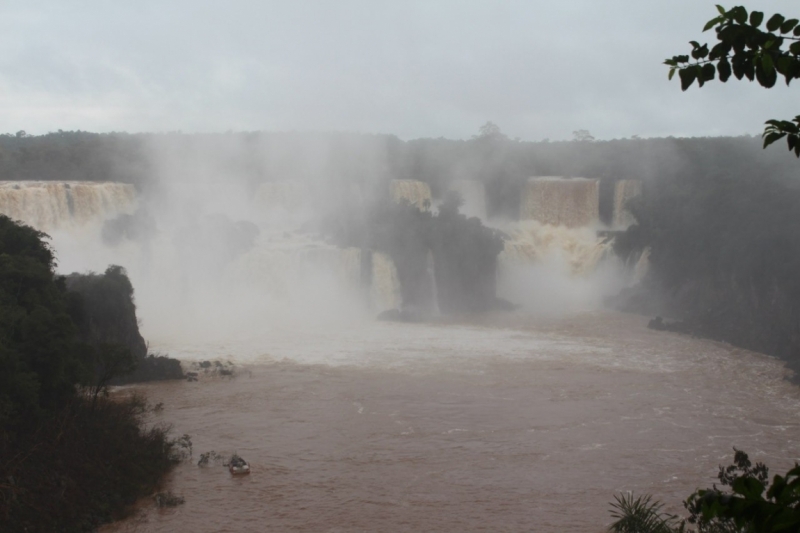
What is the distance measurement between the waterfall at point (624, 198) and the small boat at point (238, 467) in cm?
3176

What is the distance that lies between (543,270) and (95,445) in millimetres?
30131

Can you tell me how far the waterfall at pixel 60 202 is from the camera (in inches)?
1241

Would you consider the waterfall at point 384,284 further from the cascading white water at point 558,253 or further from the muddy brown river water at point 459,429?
the muddy brown river water at point 459,429

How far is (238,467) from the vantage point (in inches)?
566

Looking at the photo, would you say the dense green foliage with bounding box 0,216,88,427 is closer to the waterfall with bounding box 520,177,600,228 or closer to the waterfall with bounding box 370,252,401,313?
the waterfall with bounding box 370,252,401,313

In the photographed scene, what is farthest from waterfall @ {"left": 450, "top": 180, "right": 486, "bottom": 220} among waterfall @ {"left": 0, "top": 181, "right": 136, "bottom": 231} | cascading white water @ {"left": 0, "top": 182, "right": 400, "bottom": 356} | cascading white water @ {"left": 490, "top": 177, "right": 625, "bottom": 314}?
waterfall @ {"left": 0, "top": 181, "right": 136, "bottom": 231}

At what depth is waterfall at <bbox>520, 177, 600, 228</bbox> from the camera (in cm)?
4303

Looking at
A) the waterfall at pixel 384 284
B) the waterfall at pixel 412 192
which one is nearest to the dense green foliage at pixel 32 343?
the waterfall at pixel 384 284

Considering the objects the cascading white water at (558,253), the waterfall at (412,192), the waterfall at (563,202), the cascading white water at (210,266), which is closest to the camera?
the cascading white water at (210,266)

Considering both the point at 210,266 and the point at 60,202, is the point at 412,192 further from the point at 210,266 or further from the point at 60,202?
the point at 60,202

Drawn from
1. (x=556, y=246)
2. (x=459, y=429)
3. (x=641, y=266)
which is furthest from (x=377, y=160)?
(x=459, y=429)

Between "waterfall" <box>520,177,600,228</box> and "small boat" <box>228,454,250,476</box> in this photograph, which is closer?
"small boat" <box>228,454,250,476</box>

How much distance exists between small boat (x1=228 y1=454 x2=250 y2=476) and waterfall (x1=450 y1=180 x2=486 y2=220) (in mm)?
32948

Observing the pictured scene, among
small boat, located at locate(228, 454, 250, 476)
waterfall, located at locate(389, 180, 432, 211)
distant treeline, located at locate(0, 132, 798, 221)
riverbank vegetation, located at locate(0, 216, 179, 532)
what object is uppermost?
distant treeline, located at locate(0, 132, 798, 221)
